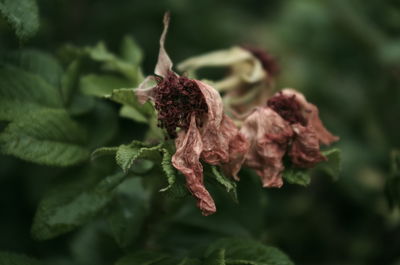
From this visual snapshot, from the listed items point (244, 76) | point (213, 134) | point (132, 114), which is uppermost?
point (213, 134)

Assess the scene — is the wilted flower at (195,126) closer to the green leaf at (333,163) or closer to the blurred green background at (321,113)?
the green leaf at (333,163)

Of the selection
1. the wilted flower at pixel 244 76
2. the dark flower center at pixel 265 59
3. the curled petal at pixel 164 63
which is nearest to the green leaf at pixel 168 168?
the curled petal at pixel 164 63

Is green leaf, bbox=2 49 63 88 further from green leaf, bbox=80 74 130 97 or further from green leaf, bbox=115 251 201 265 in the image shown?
green leaf, bbox=115 251 201 265

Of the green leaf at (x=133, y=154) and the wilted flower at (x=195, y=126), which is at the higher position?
the wilted flower at (x=195, y=126)

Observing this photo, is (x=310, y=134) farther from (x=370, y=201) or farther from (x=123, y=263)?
(x=370, y=201)

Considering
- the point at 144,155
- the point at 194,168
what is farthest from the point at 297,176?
the point at 144,155

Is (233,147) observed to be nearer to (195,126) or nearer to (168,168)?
(195,126)
